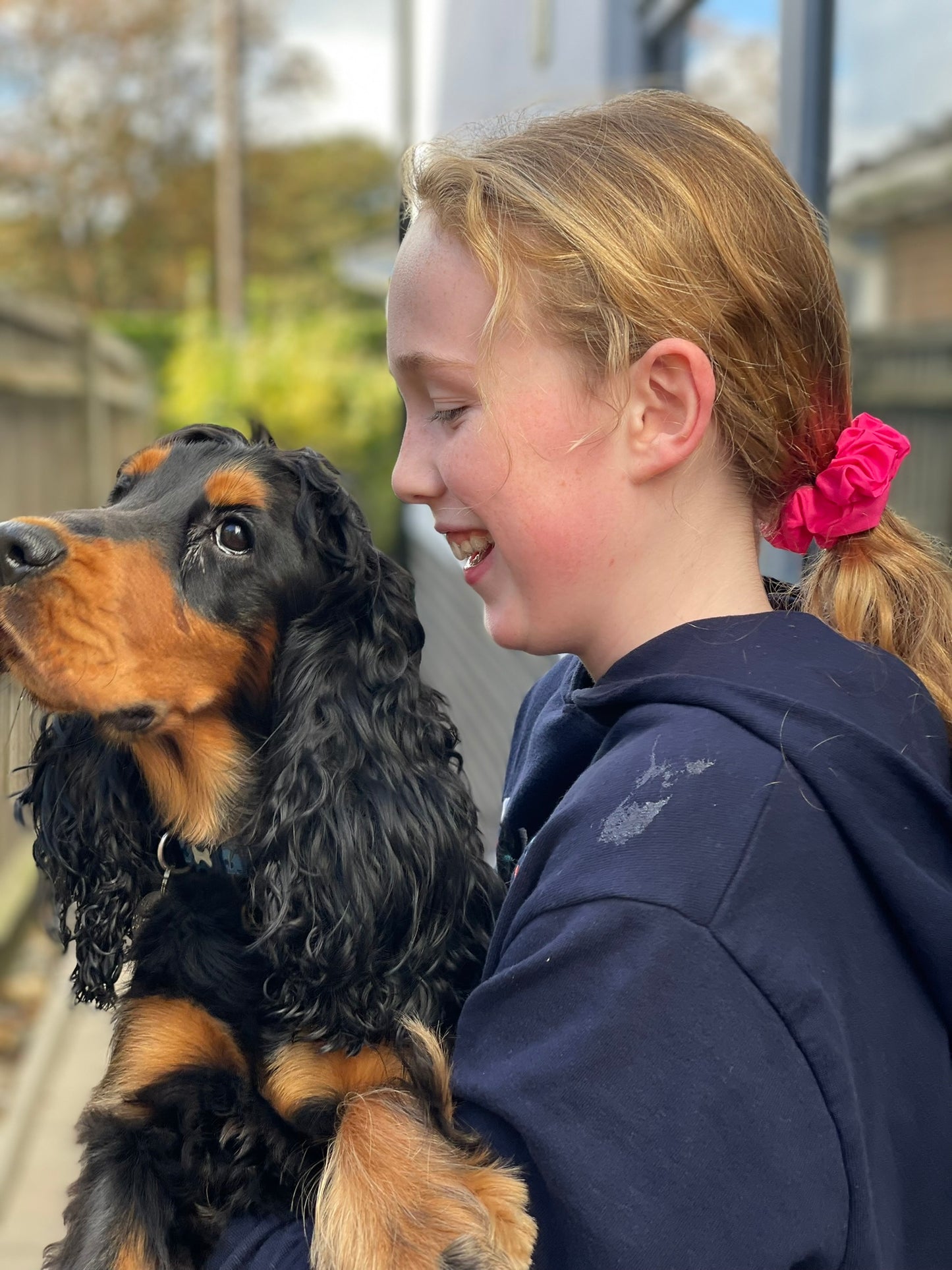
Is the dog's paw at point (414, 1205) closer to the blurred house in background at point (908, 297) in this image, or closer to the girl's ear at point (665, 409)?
the girl's ear at point (665, 409)

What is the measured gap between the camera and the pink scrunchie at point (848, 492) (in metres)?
1.62

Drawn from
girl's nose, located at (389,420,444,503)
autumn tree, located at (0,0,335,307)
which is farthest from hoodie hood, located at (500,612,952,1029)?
autumn tree, located at (0,0,335,307)

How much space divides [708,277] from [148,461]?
0.96 m

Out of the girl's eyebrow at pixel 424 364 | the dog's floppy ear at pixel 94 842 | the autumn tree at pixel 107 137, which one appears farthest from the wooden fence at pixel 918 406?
the autumn tree at pixel 107 137

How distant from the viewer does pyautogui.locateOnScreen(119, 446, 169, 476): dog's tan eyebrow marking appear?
2080 mm

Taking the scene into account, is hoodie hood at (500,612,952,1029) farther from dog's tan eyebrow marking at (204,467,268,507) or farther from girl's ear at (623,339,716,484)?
dog's tan eyebrow marking at (204,467,268,507)

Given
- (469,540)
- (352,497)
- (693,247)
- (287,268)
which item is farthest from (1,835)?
(287,268)

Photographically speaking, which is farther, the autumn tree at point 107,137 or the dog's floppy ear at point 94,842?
the autumn tree at point 107,137

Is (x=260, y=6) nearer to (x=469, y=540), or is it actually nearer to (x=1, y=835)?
(x=1, y=835)

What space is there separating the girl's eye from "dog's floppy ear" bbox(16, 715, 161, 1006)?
0.81 metres

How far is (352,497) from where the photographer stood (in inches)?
82.0

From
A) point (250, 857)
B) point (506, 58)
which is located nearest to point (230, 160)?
point (506, 58)

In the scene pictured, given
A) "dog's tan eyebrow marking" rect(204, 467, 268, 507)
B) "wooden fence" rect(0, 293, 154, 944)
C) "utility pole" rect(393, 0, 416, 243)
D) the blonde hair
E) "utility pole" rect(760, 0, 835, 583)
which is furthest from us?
"utility pole" rect(393, 0, 416, 243)

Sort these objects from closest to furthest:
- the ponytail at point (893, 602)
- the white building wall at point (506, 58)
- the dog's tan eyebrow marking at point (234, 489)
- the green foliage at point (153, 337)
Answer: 1. the ponytail at point (893, 602)
2. the dog's tan eyebrow marking at point (234, 489)
3. the white building wall at point (506, 58)
4. the green foliage at point (153, 337)
